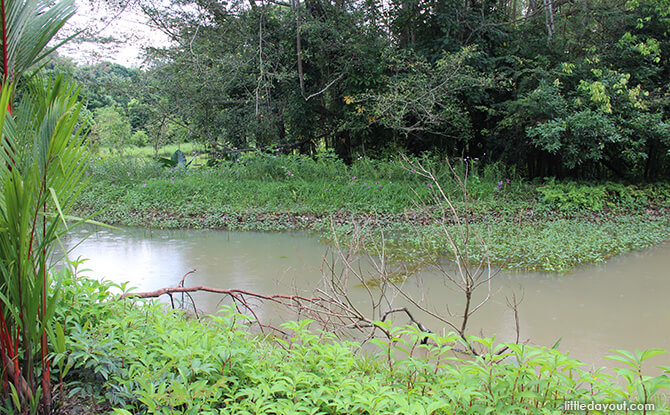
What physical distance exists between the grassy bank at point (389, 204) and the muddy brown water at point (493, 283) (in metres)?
0.45

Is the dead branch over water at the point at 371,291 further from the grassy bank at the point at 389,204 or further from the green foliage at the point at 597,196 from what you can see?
the green foliage at the point at 597,196

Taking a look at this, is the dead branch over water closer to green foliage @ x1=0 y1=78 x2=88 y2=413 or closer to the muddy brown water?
the muddy brown water

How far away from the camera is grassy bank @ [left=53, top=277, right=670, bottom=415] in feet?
5.44

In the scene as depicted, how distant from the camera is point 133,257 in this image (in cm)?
570

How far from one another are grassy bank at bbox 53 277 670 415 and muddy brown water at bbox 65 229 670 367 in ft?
3.25

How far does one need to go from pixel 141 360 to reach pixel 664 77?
8992 mm

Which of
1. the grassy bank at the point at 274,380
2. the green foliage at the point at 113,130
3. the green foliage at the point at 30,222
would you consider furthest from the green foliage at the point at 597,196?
the green foliage at the point at 113,130

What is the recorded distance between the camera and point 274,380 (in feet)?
6.18

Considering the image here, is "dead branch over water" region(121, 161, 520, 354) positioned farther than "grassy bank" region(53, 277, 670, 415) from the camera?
Yes

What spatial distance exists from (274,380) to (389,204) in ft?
18.7

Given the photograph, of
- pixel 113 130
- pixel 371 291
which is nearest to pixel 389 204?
pixel 371 291

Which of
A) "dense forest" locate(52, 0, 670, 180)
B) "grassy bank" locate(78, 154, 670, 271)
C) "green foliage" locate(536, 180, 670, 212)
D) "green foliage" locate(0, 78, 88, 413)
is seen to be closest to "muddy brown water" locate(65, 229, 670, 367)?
"grassy bank" locate(78, 154, 670, 271)

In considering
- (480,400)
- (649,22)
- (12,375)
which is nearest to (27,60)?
(12,375)

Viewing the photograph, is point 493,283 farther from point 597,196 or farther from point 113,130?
point 113,130
